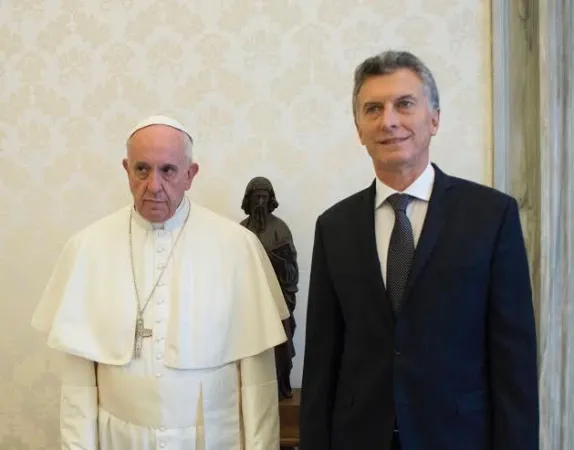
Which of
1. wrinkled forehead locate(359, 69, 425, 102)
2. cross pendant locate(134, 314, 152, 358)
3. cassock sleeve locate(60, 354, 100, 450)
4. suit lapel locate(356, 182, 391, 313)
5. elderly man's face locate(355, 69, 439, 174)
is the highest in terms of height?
wrinkled forehead locate(359, 69, 425, 102)

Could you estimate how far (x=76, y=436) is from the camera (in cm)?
205

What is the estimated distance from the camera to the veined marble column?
249 cm

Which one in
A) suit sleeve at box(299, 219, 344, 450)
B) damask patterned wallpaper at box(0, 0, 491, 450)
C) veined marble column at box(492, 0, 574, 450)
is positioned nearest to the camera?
suit sleeve at box(299, 219, 344, 450)

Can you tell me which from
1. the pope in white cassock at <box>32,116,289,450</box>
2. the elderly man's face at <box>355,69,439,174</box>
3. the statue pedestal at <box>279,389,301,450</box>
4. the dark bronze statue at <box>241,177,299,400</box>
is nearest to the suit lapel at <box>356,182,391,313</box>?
the elderly man's face at <box>355,69,439,174</box>

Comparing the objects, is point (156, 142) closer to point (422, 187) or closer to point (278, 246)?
point (278, 246)

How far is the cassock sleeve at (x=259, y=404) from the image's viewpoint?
2059mm

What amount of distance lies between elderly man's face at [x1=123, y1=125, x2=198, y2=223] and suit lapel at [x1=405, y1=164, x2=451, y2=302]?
31.9 inches

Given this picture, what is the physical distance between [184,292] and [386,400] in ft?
2.52

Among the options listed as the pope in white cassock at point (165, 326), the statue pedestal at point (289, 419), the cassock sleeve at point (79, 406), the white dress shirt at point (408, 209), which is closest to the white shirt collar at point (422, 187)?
the white dress shirt at point (408, 209)

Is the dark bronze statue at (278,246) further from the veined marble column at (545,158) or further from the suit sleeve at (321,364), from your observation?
the veined marble column at (545,158)

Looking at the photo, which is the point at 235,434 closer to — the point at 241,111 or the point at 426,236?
the point at 426,236

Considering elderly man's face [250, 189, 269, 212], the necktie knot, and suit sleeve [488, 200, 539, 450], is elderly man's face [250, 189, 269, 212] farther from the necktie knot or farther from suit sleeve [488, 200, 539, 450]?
suit sleeve [488, 200, 539, 450]

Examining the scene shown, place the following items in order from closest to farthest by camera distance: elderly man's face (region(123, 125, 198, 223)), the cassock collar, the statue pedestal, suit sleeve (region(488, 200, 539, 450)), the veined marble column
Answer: suit sleeve (region(488, 200, 539, 450)) → elderly man's face (region(123, 125, 198, 223)) → the cassock collar → the statue pedestal → the veined marble column

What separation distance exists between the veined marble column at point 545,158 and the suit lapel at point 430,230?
106cm
